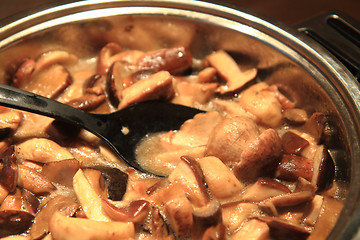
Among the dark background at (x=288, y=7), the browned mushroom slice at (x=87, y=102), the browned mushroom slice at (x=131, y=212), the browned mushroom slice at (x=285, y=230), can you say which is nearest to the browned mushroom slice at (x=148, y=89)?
the browned mushroom slice at (x=87, y=102)

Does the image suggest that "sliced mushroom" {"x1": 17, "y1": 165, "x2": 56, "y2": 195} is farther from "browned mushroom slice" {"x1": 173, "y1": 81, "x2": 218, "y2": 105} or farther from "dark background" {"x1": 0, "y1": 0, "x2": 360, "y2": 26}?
"dark background" {"x1": 0, "y1": 0, "x2": 360, "y2": 26}

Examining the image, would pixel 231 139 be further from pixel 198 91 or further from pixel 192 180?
pixel 198 91

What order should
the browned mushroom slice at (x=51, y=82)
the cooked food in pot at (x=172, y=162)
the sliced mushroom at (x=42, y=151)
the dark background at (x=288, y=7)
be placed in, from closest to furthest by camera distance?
the cooked food in pot at (x=172, y=162) < the sliced mushroom at (x=42, y=151) < the browned mushroom slice at (x=51, y=82) < the dark background at (x=288, y=7)

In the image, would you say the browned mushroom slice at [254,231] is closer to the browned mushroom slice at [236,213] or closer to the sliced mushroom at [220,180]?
the browned mushroom slice at [236,213]

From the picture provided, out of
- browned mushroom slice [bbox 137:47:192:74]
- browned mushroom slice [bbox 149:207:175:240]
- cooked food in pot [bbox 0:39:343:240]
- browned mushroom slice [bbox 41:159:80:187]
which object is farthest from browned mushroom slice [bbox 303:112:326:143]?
browned mushroom slice [bbox 41:159:80:187]

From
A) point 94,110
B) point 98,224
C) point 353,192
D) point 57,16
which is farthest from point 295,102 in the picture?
point 57,16

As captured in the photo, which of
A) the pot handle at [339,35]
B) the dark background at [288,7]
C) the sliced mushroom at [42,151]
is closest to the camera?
the sliced mushroom at [42,151]

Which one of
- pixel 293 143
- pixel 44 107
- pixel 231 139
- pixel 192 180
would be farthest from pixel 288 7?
pixel 44 107
